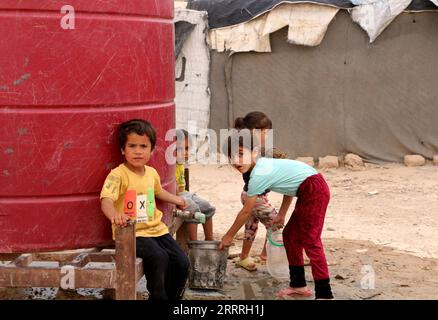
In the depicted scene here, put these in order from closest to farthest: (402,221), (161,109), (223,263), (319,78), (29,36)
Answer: (29,36), (161,109), (223,263), (402,221), (319,78)

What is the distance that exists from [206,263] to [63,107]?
160 cm

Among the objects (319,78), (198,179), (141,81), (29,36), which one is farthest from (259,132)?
(319,78)

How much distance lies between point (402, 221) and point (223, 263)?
3053 mm

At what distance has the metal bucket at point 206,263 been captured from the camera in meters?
4.61

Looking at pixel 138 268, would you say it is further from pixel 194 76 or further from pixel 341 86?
pixel 341 86

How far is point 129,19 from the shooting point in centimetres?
360

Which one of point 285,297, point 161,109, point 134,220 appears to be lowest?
point 285,297

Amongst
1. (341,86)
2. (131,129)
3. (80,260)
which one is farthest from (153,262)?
(341,86)

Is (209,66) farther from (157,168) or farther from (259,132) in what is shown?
(157,168)

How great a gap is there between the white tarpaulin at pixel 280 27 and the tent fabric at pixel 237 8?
0.06 metres

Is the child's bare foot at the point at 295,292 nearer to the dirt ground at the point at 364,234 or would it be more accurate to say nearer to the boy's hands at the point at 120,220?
the dirt ground at the point at 364,234

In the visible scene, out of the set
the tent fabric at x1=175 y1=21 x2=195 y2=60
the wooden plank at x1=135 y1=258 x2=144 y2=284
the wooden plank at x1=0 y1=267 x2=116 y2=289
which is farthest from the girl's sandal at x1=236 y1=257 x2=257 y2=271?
the tent fabric at x1=175 y1=21 x2=195 y2=60

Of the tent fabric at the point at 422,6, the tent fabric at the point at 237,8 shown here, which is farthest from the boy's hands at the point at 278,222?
the tent fabric at the point at 422,6

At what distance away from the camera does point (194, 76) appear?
35.1 feet
